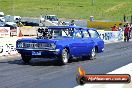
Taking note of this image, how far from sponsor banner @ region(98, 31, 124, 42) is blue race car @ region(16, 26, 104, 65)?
21.3 meters

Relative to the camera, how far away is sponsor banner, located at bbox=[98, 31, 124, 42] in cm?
4159

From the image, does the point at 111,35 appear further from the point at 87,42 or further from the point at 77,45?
the point at 77,45

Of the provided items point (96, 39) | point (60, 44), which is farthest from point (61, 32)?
point (96, 39)

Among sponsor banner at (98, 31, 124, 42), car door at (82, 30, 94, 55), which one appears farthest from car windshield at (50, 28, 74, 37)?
sponsor banner at (98, 31, 124, 42)

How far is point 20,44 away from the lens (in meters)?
16.9

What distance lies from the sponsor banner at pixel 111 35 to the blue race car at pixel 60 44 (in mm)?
21328

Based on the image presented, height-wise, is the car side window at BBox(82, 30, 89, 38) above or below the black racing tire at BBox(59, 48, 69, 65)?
above

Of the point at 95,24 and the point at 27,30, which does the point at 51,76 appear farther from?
the point at 95,24

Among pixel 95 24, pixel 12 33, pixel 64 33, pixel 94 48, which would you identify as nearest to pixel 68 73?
pixel 64 33

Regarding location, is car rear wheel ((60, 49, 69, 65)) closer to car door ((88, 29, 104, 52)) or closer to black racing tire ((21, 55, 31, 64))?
black racing tire ((21, 55, 31, 64))

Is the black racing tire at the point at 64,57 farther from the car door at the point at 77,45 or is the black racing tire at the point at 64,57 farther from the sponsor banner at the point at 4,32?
the sponsor banner at the point at 4,32

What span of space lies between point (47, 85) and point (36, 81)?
0.76 metres

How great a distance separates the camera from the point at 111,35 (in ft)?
144

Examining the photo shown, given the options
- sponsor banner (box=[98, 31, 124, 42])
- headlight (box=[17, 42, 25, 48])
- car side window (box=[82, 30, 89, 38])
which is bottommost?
sponsor banner (box=[98, 31, 124, 42])
